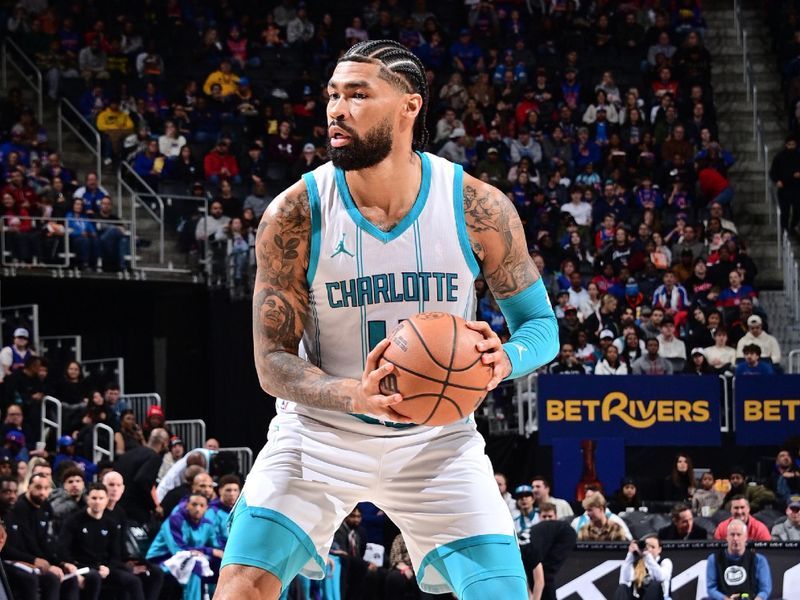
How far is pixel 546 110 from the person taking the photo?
922 inches

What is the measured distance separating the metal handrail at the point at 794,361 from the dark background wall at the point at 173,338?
676cm

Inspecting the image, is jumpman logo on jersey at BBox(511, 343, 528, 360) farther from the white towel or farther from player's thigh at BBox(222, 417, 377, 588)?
the white towel

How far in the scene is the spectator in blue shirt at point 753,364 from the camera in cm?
1756

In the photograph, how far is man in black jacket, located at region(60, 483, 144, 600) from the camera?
13031 mm

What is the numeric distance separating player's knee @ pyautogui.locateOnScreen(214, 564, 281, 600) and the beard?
4.77 feet

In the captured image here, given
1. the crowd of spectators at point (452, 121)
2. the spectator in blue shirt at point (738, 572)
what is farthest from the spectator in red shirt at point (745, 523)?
the crowd of spectators at point (452, 121)

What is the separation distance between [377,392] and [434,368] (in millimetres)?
199

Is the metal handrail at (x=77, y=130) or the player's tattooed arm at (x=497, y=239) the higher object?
the metal handrail at (x=77, y=130)

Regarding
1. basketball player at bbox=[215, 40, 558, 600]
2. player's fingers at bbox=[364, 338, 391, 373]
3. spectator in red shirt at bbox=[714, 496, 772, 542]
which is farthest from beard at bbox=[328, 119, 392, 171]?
spectator in red shirt at bbox=[714, 496, 772, 542]

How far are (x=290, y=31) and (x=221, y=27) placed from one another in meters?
1.17

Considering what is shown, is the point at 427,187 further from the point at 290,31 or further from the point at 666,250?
the point at 290,31

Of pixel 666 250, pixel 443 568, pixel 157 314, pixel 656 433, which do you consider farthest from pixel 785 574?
pixel 157 314

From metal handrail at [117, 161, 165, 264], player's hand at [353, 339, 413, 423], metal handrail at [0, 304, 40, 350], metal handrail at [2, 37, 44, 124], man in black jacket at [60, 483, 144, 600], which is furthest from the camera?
metal handrail at [2, 37, 44, 124]

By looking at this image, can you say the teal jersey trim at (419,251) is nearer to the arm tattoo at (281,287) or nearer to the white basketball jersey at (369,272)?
the white basketball jersey at (369,272)
